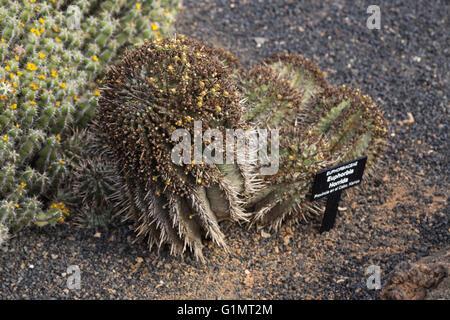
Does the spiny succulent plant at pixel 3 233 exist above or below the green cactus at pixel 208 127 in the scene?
below

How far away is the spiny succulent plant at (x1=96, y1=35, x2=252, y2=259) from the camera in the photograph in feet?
12.4

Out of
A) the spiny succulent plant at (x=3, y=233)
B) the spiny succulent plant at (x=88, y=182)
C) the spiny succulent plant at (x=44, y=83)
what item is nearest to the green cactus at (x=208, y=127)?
the spiny succulent plant at (x=88, y=182)

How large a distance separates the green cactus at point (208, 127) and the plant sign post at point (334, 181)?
105mm

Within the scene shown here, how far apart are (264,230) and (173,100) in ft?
5.21

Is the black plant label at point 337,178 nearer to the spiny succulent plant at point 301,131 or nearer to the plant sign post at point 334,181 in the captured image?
the plant sign post at point 334,181

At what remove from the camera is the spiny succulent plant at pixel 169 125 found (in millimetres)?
3773

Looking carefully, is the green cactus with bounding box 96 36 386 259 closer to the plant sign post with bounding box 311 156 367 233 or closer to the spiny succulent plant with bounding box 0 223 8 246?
the plant sign post with bounding box 311 156 367 233

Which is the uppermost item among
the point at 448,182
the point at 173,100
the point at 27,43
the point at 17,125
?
the point at 173,100

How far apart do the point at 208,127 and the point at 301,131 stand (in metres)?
1.06

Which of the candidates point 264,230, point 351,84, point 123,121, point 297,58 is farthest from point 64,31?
point 351,84

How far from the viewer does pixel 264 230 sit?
15.6 ft

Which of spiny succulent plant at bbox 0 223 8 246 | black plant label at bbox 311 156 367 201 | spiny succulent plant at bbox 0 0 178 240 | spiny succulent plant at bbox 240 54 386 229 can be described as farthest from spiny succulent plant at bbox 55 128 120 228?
black plant label at bbox 311 156 367 201

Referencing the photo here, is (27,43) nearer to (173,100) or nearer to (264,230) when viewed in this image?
(173,100)

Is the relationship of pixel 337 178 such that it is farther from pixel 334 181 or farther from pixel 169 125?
pixel 169 125
